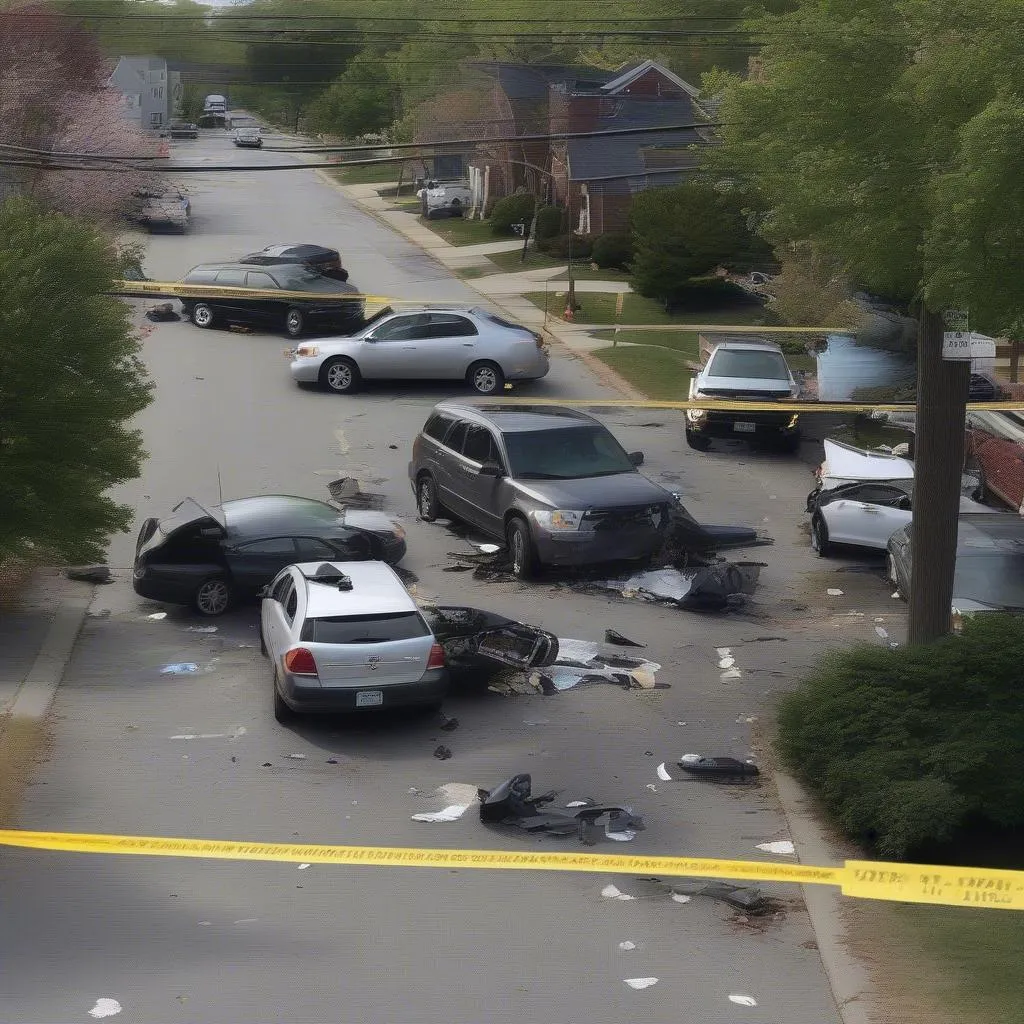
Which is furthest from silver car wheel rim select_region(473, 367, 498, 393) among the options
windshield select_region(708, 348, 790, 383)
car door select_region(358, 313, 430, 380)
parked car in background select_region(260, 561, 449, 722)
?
parked car in background select_region(260, 561, 449, 722)

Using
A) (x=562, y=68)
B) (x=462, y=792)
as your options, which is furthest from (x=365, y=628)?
(x=562, y=68)

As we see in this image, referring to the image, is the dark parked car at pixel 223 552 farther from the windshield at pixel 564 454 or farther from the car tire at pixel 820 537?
the car tire at pixel 820 537

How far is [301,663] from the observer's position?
13258 mm

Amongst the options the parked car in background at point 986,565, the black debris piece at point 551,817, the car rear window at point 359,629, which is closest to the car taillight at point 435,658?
the car rear window at point 359,629

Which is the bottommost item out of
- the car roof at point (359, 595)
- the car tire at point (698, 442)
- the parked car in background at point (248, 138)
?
the car tire at point (698, 442)

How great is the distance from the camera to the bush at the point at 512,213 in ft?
172

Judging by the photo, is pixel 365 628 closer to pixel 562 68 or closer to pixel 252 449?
pixel 252 449

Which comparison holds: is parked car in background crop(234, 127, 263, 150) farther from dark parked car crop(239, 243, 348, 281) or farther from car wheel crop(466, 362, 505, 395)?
car wheel crop(466, 362, 505, 395)

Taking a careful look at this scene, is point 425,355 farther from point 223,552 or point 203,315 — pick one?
point 223,552

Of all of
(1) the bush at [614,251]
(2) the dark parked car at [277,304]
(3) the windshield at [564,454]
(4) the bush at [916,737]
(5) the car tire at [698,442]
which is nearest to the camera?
(4) the bush at [916,737]

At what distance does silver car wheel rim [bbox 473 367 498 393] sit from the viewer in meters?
28.1

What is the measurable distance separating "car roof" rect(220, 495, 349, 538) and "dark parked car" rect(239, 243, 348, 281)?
20.8 meters

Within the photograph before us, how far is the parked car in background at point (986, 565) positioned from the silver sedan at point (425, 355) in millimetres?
12127

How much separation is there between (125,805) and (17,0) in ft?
120
